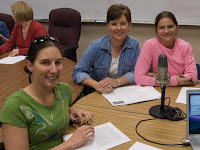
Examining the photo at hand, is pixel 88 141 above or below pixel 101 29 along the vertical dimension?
below

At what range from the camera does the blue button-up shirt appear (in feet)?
6.15

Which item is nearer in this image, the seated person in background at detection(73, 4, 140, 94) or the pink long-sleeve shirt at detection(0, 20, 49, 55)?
the seated person in background at detection(73, 4, 140, 94)

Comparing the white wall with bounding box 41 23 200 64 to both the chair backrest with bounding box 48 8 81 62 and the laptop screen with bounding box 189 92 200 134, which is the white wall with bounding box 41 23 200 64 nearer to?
the chair backrest with bounding box 48 8 81 62

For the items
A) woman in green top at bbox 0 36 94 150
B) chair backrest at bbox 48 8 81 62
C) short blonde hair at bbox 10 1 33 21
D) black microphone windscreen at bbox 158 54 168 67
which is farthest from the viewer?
chair backrest at bbox 48 8 81 62

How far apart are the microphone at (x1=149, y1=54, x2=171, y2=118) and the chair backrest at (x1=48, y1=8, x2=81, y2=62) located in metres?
1.82

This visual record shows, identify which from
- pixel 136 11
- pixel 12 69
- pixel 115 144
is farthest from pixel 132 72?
pixel 136 11

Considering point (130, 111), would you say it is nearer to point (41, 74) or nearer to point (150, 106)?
point (150, 106)

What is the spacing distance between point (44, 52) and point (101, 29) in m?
2.50

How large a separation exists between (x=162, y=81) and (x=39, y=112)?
0.69 m

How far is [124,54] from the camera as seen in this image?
1930 millimetres

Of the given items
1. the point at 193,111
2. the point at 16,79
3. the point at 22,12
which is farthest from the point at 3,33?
the point at 193,111

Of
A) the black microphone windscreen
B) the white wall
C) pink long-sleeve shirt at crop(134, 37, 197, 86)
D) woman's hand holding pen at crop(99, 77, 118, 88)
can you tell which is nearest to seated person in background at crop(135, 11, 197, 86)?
pink long-sleeve shirt at crop(134, 37, 197, 86)

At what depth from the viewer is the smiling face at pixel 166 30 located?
180 centimetres

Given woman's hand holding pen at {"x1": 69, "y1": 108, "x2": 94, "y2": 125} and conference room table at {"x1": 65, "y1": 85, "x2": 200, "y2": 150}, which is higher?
woman's hand holding pen at {"x1": 69, "y1": 108, "x2": 94, "y2": 125}
